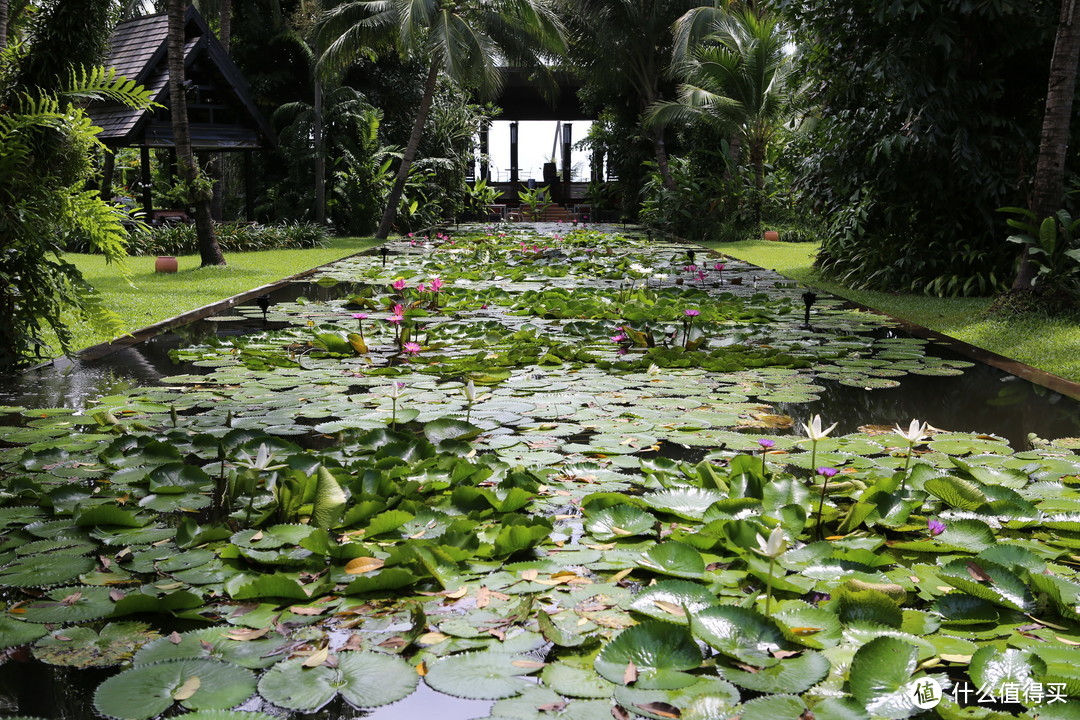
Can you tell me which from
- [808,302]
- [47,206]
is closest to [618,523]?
[47,206]

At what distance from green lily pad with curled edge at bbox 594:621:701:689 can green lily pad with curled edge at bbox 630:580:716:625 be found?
0.41ft

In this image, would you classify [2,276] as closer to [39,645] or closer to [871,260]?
[39,645]

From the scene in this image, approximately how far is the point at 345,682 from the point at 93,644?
1.92ft

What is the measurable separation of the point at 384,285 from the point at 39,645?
7.55 meters

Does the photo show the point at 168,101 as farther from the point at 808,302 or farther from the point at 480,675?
the point at 480,675

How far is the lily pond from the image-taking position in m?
1.62

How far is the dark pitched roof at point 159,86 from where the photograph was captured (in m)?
14.9

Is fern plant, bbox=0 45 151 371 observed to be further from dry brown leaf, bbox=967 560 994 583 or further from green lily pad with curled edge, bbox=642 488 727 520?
dry brown leaf, bbox=967 560 994 583

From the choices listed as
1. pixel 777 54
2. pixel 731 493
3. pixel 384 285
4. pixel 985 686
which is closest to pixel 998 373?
pixel 731 493

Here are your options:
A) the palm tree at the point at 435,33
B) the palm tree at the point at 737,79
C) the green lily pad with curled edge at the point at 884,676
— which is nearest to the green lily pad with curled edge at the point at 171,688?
the green lily pad with curled edge at the point at 884,676

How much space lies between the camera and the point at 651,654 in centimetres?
170

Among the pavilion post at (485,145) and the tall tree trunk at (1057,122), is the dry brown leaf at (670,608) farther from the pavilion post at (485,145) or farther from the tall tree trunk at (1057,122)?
the pavilion post at (485,145)

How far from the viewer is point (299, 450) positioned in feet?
9.88

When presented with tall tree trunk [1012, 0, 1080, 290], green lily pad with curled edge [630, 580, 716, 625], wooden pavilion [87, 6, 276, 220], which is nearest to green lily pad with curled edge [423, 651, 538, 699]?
green lily pad with curled edge [630, 580, 716, 625]
